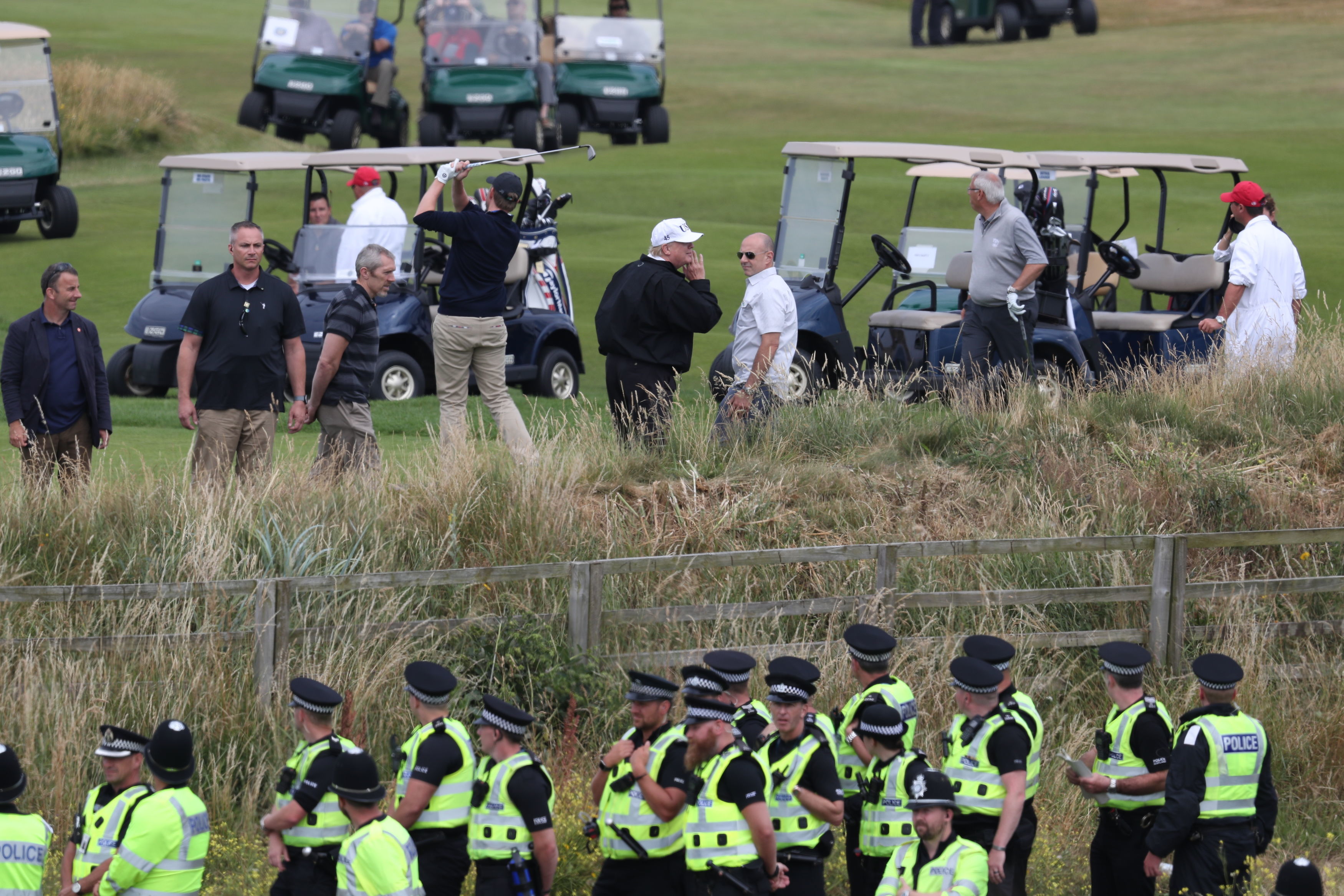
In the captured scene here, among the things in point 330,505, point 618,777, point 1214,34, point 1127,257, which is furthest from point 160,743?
point 1214,34

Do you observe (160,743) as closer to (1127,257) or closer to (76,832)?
(76,832)

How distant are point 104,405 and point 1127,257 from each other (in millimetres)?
6806

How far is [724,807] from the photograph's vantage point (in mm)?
5273

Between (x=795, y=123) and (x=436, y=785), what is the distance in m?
29.1

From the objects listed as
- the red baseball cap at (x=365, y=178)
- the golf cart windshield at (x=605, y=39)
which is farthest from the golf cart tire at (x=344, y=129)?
the red baseball cap at (x=365, y=178)

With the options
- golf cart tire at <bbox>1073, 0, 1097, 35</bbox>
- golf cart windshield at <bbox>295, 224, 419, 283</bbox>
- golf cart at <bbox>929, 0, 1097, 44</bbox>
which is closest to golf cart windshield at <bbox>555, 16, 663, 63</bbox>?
golf cart windshield at <bbox>295, 224, 419, 283</bbox>

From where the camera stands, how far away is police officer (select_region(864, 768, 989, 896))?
4977mm

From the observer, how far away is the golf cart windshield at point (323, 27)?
73.6 feet

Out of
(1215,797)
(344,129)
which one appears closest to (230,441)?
(1215,797)

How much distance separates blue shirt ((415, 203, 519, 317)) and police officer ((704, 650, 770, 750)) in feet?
14.6

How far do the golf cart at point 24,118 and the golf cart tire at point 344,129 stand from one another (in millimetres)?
4146

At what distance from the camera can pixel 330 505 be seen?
830 cm

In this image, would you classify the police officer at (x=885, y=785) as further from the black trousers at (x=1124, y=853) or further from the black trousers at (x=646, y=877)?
the black trousers at (x=1124, y=853)

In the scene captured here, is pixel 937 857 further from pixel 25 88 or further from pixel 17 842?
pixel 25 88
